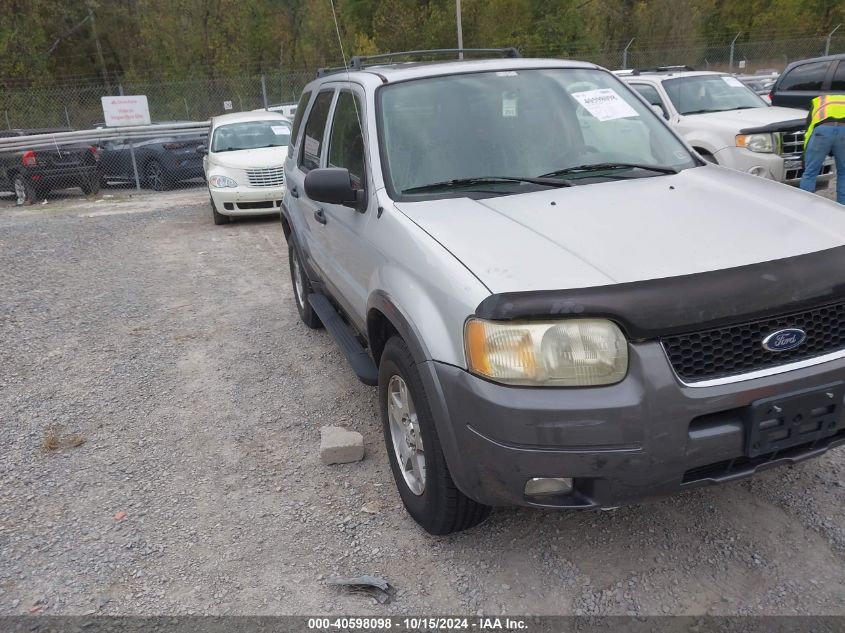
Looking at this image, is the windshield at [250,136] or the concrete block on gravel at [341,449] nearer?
the concrete block on gravel at [341,449]

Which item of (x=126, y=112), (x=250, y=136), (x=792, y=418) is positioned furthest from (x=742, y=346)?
(x=126, y=112)

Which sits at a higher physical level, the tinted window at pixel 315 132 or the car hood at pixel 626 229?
the tinted window at pixel 315 132

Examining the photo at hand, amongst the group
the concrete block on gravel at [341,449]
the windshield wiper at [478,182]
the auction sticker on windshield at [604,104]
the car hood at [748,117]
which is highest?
the auction sticker on windshield at [604,104]

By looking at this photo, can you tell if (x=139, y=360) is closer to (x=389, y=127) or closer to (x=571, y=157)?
(x=389, y=127)

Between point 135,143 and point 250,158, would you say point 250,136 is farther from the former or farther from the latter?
point 135,143

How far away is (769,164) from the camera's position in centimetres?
826

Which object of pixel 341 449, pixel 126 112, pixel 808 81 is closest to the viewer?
pixel 341 449

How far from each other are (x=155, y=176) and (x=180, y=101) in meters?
8.62

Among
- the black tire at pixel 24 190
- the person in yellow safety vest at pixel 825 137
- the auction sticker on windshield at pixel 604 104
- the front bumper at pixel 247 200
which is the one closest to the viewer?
the auction sticker on windshield at pixel 604 104

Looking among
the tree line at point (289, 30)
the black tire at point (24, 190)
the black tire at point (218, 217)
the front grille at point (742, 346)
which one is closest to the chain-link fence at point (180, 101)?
the black tire at point (24, 190)

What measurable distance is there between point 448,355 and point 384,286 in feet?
2.32

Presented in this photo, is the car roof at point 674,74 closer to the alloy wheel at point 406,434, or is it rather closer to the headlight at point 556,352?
the alloy wheel at point 406,434

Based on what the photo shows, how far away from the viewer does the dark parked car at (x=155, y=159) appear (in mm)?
15266

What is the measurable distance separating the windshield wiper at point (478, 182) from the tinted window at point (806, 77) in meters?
9.38
